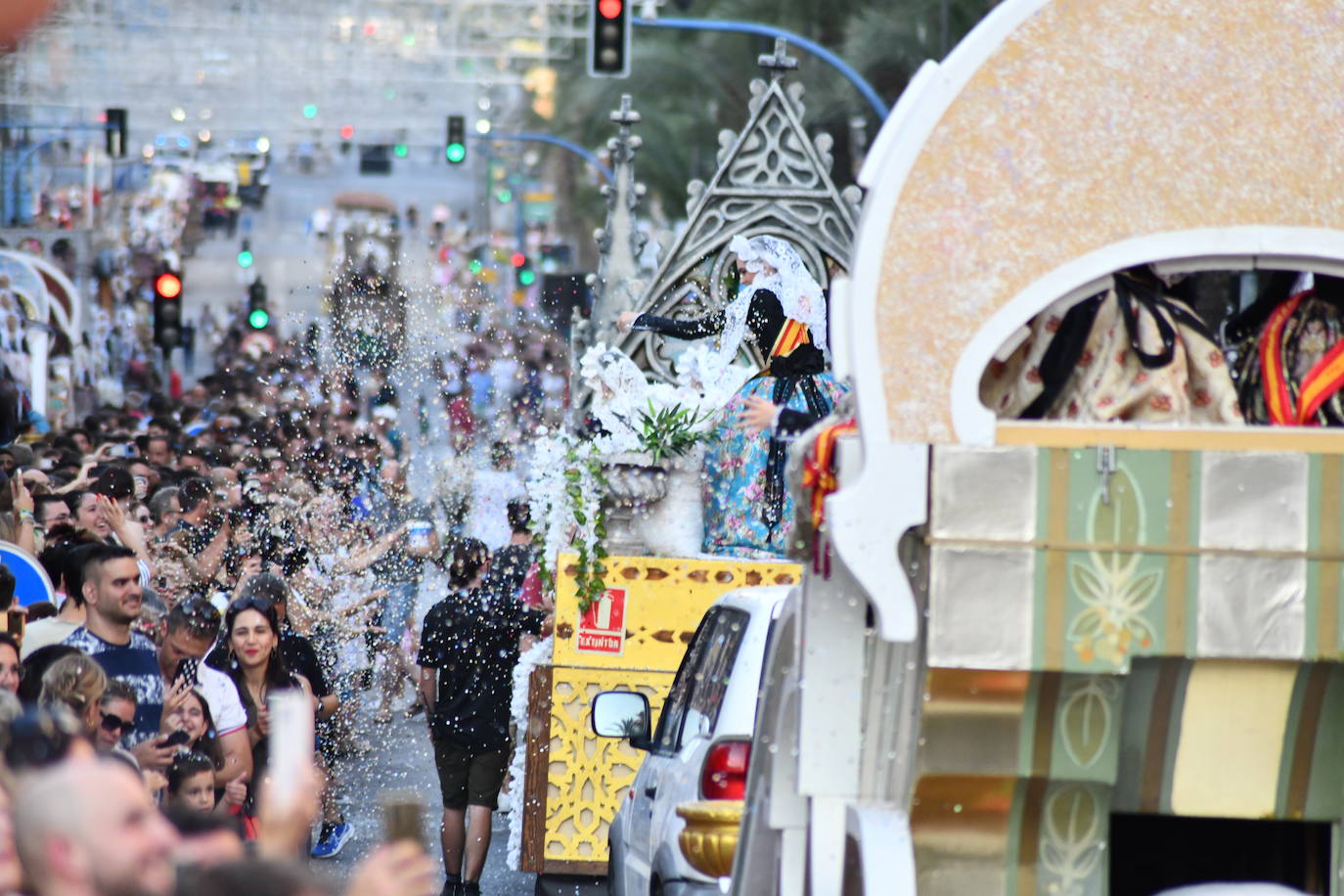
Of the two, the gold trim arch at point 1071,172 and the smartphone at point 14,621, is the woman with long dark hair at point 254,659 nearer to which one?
the smartphone at point 14,621

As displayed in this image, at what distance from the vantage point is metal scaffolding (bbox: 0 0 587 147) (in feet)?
152

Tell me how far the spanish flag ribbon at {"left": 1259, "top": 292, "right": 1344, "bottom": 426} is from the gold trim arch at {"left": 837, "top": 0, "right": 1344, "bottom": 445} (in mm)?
335

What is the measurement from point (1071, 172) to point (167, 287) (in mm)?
19197

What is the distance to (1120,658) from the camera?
450 centimetres

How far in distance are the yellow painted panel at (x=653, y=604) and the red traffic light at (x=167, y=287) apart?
533 inches

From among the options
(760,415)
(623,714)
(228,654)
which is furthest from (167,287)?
(760,415)

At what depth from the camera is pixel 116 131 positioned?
38.4 metres

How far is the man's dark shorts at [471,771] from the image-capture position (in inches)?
419

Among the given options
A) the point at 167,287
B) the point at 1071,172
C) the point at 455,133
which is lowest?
the point at 167,287

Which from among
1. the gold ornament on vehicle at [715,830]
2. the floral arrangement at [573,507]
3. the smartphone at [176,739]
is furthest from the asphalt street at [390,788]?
the gold ornament on vehicle at [715,830]

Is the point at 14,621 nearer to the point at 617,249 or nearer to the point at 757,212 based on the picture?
the point at 757,212

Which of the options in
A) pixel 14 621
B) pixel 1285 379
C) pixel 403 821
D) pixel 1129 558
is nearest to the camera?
pixel 403 821

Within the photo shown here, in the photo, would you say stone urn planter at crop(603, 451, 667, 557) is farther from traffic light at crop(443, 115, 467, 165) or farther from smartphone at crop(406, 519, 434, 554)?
traffic light at crop(443, 115, 467, 165)

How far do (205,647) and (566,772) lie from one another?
7.29 feet
